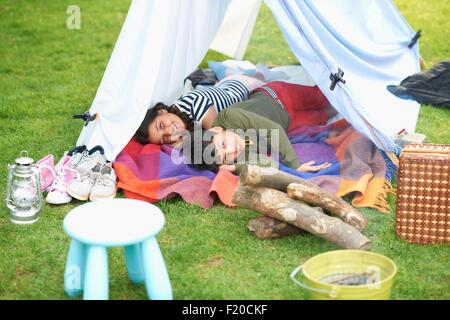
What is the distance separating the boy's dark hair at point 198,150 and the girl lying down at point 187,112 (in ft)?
0.64

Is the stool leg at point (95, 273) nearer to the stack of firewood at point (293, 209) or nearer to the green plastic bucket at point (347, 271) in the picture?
the green plastic bucket at point (347, 271)

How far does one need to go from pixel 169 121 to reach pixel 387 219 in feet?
4.94

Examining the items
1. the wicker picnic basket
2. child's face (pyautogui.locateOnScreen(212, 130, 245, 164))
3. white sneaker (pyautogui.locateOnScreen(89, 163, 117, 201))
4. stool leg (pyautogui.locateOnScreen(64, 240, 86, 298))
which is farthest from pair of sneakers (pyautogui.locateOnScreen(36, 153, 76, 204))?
the wicker picnic basket

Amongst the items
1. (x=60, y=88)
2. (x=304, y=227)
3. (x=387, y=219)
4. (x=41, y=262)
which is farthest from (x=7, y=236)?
(x=60, y=88)

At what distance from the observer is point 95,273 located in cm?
291

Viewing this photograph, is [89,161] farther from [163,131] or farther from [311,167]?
[311,167]

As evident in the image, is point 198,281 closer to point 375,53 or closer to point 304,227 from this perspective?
point 304,227

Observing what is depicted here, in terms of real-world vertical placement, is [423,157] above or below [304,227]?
above

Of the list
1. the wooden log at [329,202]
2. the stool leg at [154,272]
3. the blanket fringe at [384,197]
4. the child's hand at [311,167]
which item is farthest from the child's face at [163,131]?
the stool leg at [154,272]

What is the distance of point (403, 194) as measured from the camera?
12.0 feet

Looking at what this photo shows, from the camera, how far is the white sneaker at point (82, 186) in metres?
4.13

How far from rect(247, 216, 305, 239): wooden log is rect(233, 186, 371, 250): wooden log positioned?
0.22 feet

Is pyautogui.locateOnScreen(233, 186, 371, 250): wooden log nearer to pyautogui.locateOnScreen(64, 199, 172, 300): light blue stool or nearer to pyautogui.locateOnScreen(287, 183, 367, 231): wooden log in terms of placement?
pyautogui.locateOnScreen(287, 183, 367, 231): wooden log

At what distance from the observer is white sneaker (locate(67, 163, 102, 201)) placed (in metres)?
4.13
